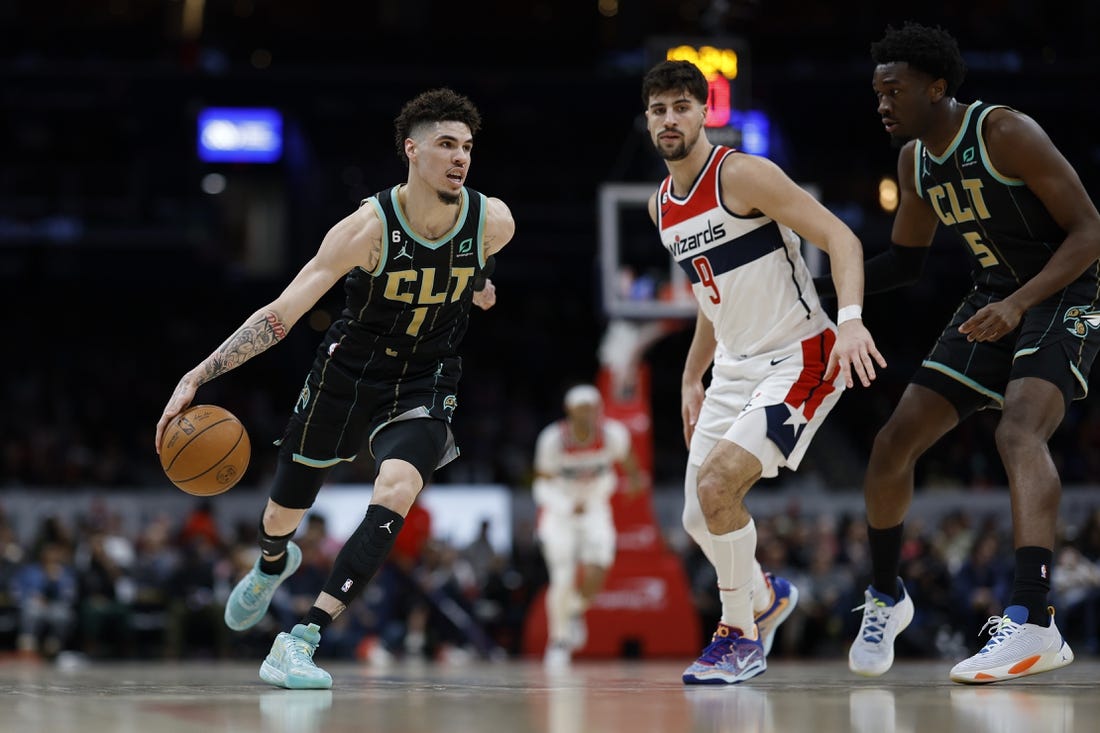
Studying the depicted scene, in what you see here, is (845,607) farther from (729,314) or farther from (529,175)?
(529,175)

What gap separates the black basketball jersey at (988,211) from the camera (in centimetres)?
502

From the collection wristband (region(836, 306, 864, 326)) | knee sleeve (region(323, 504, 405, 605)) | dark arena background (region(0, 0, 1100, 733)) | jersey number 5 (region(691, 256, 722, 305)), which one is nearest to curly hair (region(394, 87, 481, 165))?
jersey number 5 (region(691, 256, 722, 305))

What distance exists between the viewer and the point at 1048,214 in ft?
16.5

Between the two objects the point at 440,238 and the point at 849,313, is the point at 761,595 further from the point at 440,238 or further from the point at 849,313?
the point at 440,238

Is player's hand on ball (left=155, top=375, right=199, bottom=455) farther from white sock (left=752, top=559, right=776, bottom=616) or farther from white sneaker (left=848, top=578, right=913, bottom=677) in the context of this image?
white sneaker (left=848, top=578, right=913, bottom=677)

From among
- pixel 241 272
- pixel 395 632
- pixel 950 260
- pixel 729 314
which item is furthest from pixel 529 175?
pixel 729 314

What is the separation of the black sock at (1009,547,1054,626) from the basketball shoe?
3 cm

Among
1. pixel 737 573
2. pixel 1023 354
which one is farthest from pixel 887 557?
pixel 1023 354

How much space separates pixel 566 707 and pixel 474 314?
20959 millimetres

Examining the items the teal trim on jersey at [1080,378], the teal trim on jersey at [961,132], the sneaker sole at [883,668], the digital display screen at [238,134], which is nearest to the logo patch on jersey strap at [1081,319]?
the teal trim on jersey at [1080,378]

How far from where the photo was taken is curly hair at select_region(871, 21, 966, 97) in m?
5.07

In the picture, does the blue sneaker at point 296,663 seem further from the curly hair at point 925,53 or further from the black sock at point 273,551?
the curly hair at point 925,53

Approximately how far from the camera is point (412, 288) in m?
5.41

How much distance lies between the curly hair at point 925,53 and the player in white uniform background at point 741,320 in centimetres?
60
